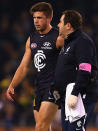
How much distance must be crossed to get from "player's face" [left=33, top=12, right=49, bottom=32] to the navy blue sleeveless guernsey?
0.17 meters

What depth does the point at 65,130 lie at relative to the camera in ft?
18.7

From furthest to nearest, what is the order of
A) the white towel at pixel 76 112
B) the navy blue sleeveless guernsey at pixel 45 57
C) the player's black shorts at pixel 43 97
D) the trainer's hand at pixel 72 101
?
Result: the navy blue sleeveless guernsey at pixel 45 57 → the player's black shorts at pixel 43 97 → the white towel at pixel 76 112 → the trainer's hand at pixel 72 101

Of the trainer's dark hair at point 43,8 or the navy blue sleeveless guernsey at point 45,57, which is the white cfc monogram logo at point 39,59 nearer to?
the navy blue sleeveless guernsey at point 45,57

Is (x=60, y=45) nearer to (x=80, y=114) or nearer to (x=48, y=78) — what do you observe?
(x=48, y=78)

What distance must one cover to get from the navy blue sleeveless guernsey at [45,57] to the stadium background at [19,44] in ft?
12.9

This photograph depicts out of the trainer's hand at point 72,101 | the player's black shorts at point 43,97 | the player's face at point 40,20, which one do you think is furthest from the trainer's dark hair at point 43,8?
the trainer's hand at point 72,101

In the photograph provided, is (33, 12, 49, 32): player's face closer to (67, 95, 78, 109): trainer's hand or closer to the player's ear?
the player's ear

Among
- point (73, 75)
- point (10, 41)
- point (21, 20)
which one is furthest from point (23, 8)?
point (73, 75)

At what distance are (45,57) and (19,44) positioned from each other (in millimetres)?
6435

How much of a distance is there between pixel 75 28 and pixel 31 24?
8.28 metres

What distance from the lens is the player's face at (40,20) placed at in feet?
22.2

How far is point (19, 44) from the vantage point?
13133 mm

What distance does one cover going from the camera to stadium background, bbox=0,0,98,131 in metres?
11.0

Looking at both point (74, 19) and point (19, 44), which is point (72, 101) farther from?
point (19, 44)
